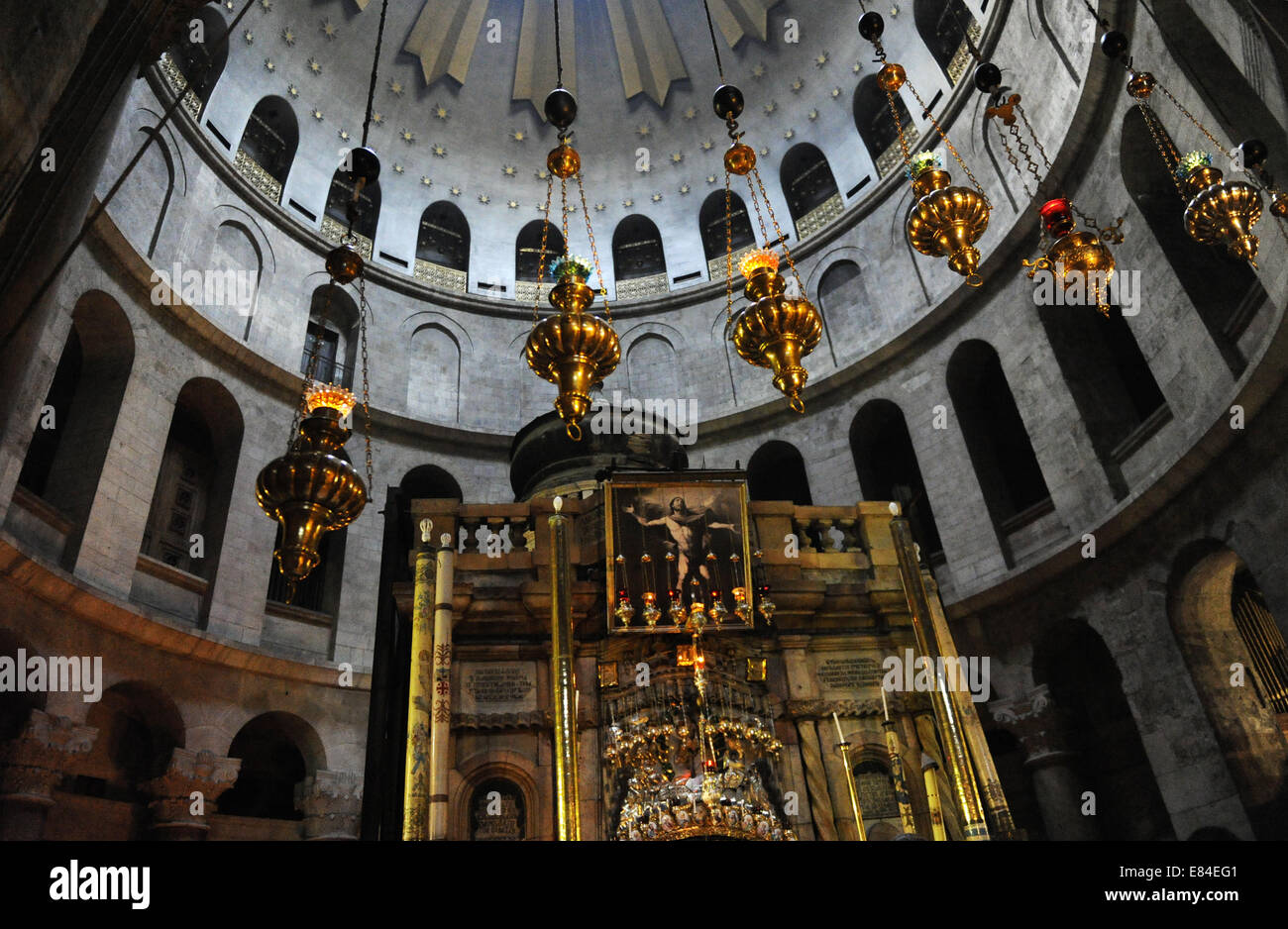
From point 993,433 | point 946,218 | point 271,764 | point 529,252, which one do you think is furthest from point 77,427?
point 993,433

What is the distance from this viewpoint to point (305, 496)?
5.98 meters

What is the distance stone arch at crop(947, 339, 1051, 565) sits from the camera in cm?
1446

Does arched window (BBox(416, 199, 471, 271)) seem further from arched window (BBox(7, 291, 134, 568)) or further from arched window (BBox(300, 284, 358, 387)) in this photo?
arched window (BBox(7, 291, 134, 568))

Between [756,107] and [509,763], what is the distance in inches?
708

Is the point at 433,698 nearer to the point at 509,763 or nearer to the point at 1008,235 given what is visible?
the point at 509,763

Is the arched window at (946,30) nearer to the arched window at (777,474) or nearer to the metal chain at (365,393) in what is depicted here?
the arched window at (777,474)

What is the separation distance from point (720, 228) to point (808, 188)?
2475 millimetres

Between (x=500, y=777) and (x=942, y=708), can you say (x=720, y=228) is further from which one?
(x=500, y=777)

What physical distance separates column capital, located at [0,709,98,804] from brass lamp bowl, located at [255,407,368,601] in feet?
19.7

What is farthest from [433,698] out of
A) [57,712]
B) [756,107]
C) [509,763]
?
[756,107]

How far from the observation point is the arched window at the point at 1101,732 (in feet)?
37.7

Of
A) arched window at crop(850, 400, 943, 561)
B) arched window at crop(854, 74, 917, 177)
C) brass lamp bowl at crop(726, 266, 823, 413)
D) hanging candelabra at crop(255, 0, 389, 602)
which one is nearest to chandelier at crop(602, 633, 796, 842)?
brass lamp bowl at crop(726, 266, 823, 413)

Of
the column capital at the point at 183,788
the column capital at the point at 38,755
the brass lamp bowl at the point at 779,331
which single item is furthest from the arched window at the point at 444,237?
the brass lamp bowl at the point at 779,331

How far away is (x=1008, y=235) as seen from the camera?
1387 cm
